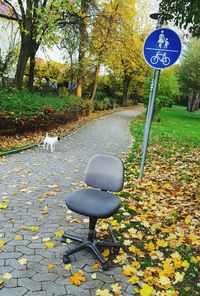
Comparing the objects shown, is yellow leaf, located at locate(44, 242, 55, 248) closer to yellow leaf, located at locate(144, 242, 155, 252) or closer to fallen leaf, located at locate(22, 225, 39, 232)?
fallen leaf, located at locate(22, 225, 39, 232)

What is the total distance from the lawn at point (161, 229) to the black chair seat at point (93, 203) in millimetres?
667

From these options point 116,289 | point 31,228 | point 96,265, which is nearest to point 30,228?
point 31,228

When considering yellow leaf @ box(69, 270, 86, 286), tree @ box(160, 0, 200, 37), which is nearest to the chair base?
yellow leaf @ box(69, 270, 86, 286)

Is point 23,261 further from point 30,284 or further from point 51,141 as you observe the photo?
point 51,141

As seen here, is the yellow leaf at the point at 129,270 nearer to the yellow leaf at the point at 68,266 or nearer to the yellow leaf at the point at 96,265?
the yellow leaf at the point at 96,265

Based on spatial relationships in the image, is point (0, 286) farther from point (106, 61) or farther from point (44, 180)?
point (106, 61)

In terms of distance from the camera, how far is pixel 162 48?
6387 millimetres

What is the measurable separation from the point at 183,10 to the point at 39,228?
6.33 meters

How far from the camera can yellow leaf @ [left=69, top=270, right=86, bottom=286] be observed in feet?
11.1

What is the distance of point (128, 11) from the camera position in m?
24.8

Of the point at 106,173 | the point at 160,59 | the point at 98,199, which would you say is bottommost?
the point at 98,199

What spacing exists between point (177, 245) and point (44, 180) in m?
3.59

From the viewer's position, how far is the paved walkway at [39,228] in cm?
334

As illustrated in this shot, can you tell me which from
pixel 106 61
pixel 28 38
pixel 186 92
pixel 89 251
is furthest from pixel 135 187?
pixel 186 92
